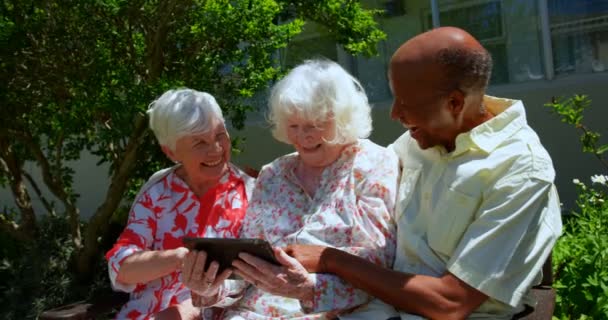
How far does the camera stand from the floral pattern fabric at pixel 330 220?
2709 millimetres

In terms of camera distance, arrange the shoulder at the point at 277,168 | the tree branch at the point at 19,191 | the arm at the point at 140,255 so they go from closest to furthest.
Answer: the arm at the point at 140,255 → the shoulder at the point at 277,168 → the tree branch at the point at 19,191

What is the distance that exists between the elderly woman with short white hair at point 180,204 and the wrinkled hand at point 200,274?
0.41 meters

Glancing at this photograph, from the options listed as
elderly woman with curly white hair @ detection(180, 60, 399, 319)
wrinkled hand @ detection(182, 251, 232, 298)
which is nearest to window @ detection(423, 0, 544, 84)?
elderly woman with curly white hair @ detection(180, 60, 399, 319)

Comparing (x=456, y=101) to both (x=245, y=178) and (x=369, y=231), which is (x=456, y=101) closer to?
(x=369, y=231)

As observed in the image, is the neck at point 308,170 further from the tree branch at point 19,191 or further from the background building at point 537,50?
the tree branch at point 19,191

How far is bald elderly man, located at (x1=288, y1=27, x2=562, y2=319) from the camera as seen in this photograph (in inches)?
91.0

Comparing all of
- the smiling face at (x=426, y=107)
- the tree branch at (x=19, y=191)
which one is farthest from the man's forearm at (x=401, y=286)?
the tree branch at (x=19, y=191)

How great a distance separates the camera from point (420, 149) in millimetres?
2740

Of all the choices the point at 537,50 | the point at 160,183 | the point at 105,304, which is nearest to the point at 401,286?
the point at 160,183

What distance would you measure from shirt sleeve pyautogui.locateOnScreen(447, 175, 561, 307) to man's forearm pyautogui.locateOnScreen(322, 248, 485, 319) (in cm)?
10

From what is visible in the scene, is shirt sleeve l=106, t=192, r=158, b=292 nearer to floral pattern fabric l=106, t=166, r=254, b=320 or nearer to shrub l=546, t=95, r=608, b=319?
floral pattern fabric l=106, t=166, r=254, b=320

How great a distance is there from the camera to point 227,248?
2.58 meters

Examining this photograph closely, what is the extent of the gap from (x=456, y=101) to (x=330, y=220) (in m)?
0.73

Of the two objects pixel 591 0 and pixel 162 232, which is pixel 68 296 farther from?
pixel 591 0
